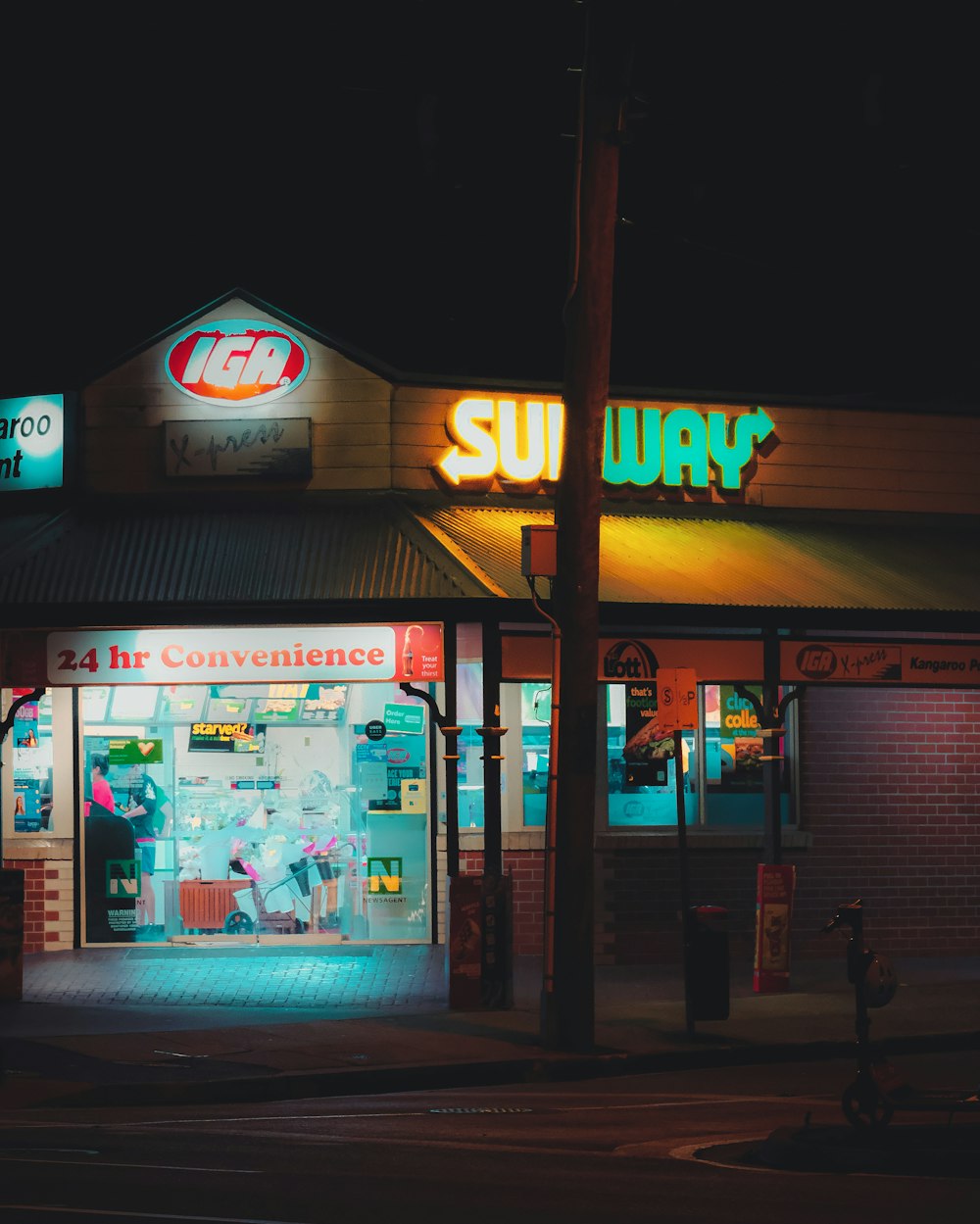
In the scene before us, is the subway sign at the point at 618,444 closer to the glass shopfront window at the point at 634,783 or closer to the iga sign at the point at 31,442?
the glass shopfront window at the point at 634,783

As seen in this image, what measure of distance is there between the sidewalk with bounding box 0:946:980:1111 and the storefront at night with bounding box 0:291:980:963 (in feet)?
2.73

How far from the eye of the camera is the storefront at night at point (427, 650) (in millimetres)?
13805

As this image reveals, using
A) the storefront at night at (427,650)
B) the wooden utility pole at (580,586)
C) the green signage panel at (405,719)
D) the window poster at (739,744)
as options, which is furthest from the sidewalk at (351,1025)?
the green signage panel at (405,719)

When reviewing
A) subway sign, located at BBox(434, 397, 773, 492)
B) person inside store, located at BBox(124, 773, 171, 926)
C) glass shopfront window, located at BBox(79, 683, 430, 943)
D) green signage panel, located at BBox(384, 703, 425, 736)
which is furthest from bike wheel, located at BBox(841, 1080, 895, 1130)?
person inside store, located at BBox(124, 773, 171, 926)

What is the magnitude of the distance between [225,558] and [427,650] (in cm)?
205

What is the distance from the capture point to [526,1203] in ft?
22.3

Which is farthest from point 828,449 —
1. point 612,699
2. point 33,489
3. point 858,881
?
point 33,489

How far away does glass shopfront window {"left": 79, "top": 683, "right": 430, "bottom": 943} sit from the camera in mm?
16312

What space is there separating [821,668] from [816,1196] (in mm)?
8275

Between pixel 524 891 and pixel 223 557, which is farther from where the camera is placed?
pixel 524 891

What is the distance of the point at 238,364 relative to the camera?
15.0m

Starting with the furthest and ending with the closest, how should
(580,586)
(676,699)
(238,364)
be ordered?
(238,364), (676,699), (580,586)

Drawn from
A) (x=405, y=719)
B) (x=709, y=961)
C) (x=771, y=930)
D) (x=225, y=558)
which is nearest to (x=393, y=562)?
(x=225, y=558)

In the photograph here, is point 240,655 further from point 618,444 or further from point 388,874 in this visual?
point 618,444
